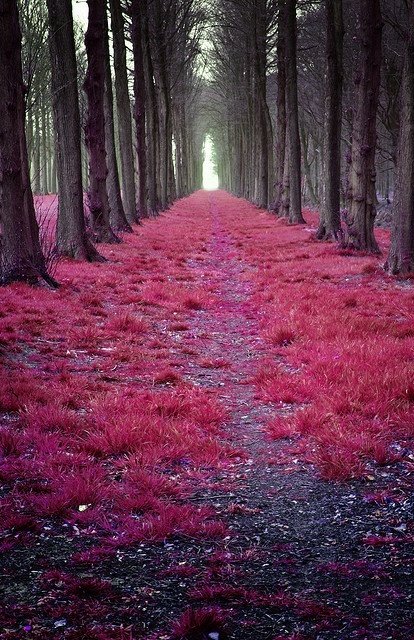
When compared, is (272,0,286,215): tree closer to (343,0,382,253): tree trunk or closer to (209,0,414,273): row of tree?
(209,0,414,273): row of tree

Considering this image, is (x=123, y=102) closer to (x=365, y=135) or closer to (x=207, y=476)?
(x=365, y=135)

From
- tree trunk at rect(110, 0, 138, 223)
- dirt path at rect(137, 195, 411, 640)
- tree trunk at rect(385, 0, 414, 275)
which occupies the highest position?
tree trunk at rect(110, 0, 138, 223)

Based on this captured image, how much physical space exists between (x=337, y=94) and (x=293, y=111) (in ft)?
18.6

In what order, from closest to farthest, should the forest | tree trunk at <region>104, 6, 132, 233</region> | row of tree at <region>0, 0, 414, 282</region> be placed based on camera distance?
1. the forest
2. row of tree at <region>0, 0, 414, 282</region>
3. tree trunk at <region>104, 6, 132, 233</region>

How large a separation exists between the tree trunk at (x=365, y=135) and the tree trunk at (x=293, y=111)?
8.31m

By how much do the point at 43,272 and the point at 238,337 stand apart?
434 cm

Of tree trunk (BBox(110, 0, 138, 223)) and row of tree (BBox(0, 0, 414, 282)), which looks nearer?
row of tree (BBox(0, 0, 414, 282))

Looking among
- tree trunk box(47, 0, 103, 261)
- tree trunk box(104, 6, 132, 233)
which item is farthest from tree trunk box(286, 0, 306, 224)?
tree trunk box(47, 0, 103, 261)

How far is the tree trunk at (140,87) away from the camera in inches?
838

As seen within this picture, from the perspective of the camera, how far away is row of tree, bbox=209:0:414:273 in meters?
11.5

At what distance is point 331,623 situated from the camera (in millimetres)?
2525

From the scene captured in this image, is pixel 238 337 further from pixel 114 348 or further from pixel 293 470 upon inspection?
pixel 293 470

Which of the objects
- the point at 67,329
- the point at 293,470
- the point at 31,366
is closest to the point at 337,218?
the point at 67,329

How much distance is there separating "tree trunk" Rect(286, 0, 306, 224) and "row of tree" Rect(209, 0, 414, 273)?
1.5 inches
